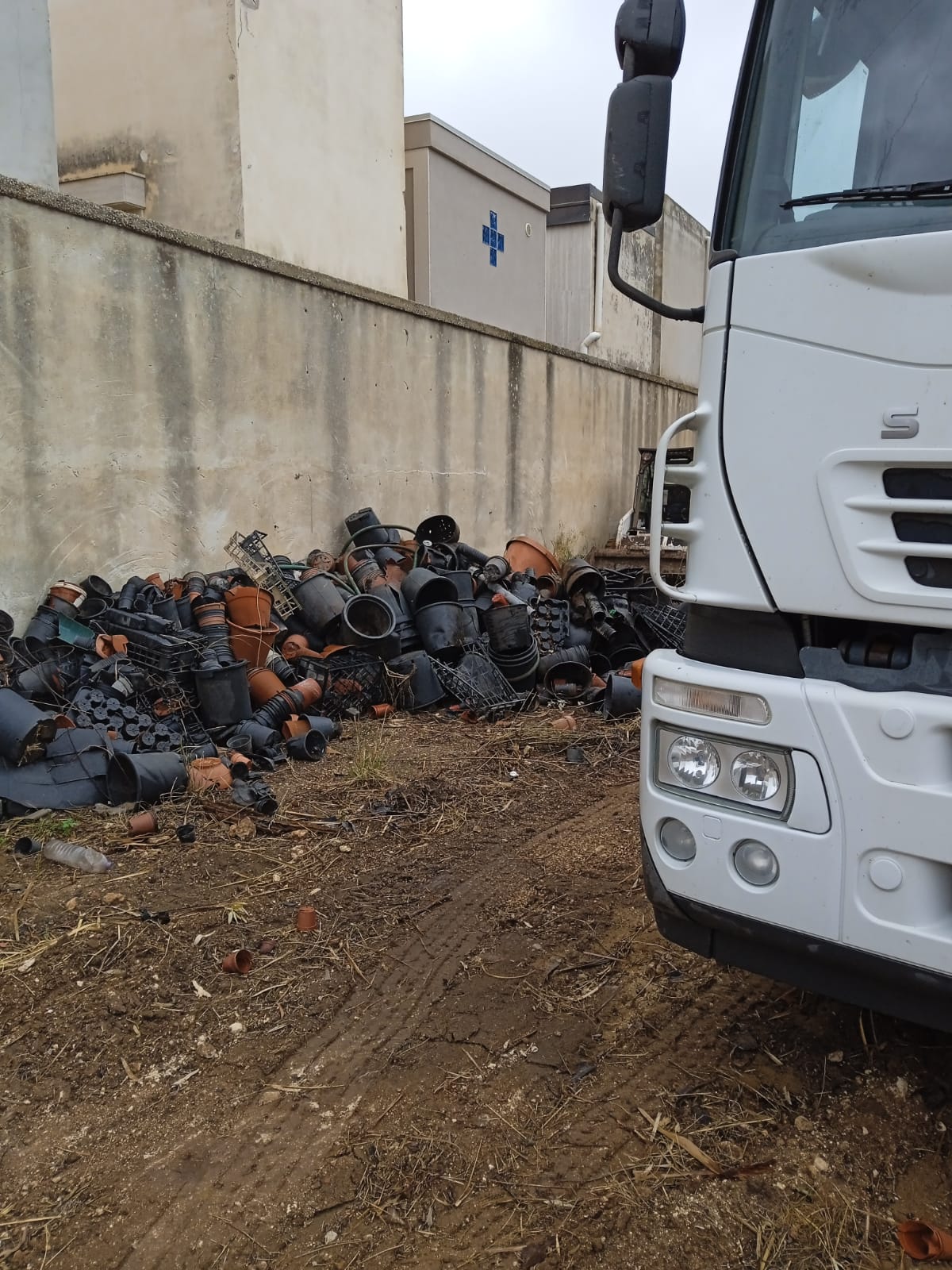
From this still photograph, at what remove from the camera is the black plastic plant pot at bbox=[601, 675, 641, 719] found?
6.30 metres

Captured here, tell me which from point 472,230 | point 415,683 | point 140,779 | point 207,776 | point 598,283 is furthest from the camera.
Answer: point 598,283

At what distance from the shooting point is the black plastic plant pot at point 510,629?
268 inches

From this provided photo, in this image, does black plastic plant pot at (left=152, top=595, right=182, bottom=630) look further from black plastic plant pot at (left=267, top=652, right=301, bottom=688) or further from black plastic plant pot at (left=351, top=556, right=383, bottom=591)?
black plastic plant pot at (left=351, top=556, right=383, bottom=591)

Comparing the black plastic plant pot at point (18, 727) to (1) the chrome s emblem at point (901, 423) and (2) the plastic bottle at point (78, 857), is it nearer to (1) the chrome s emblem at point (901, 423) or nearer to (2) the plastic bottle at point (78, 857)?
(2) the plastic bottle at point (78, 857)

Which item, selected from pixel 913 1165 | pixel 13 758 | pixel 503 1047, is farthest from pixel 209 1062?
pixel 13 758

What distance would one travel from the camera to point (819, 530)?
2012 mm

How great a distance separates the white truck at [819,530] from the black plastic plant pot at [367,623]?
13.5ft

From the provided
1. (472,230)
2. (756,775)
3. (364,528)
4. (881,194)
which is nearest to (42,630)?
(364,528)

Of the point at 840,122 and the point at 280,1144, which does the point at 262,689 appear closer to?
the point at 280,1144

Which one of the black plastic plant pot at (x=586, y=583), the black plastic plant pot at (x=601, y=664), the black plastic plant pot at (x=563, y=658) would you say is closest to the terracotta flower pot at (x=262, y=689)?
the black plastic plant pot at (x=563, y=658)

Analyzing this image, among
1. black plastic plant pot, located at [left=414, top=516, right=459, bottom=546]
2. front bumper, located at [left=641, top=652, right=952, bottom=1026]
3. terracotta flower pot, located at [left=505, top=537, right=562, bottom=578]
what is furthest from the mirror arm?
terracotta flower pot, located at [left=505, top=537, right=562, bottom=578]

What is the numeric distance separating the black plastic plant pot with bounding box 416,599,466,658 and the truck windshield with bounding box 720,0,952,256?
4.62 meters

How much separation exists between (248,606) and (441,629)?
141 centimetres

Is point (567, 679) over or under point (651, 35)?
under
